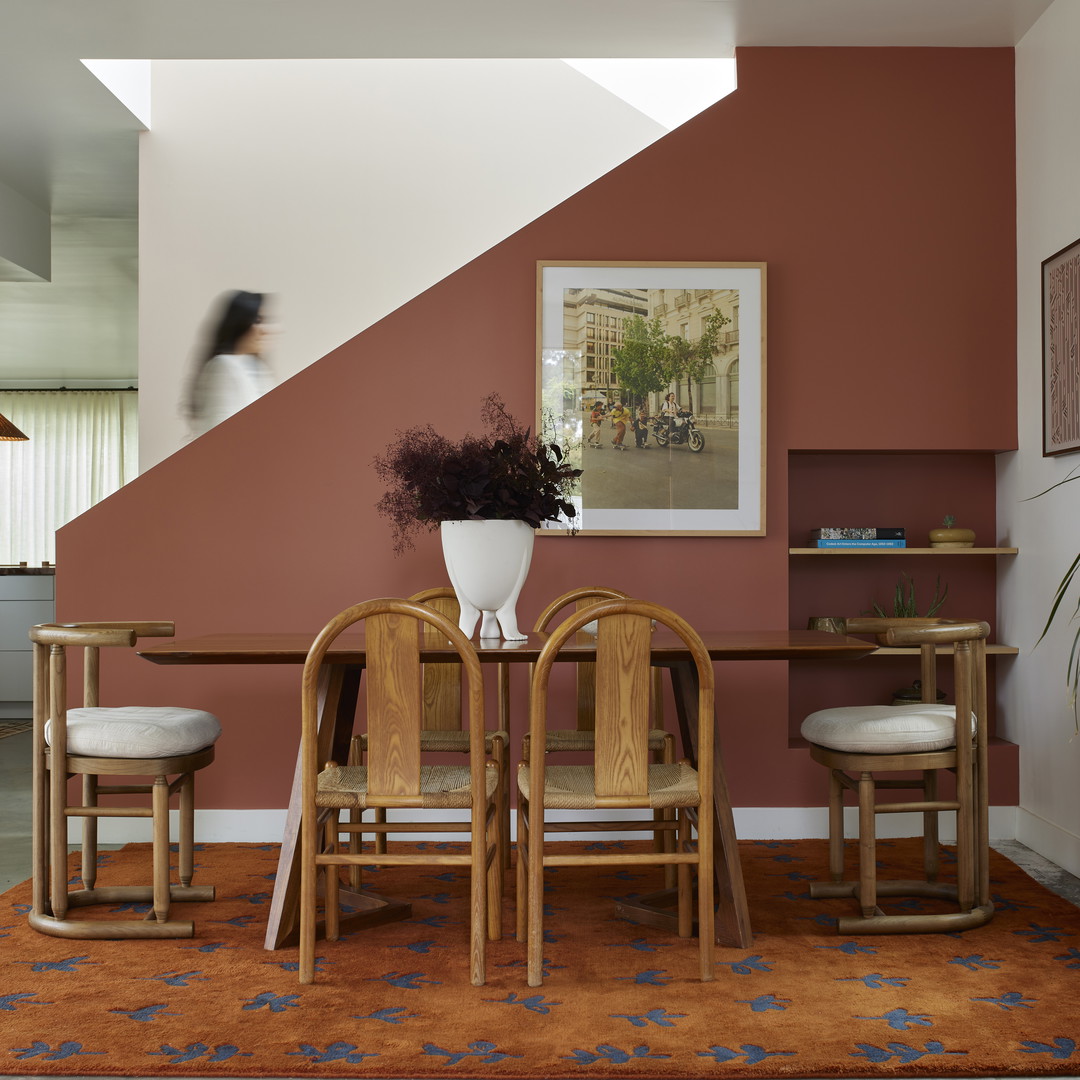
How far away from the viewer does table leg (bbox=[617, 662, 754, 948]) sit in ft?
8.79

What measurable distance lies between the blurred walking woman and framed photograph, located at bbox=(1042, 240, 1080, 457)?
3.03 meters

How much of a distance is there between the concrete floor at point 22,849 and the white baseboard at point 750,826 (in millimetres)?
116

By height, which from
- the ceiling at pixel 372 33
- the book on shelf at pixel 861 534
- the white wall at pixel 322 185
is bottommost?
the book on shelf at pixel 861 534

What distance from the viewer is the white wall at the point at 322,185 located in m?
4.21

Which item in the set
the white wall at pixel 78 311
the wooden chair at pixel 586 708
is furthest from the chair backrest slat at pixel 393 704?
the white wall at pixel 78 311

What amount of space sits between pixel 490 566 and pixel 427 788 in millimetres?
646

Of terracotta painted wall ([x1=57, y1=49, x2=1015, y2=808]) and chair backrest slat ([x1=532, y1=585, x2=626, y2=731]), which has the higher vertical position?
terracotta painted wall ([x1=57, y1=49, x2=1015, y2=808])

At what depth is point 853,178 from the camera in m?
3.93

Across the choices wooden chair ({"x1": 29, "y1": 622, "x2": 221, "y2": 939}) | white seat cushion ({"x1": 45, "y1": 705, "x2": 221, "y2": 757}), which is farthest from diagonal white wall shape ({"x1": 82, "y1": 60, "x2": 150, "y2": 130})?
white seat cushion ({"x1": 45, "y1": 705, "x2": 221, "y2": 757})

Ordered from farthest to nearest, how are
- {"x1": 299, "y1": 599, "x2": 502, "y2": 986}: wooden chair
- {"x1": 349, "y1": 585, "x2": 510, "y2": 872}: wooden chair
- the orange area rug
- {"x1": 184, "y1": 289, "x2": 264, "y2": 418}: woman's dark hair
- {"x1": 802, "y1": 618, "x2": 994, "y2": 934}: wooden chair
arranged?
{"x1": 184, "y1": 289, "x2": 264, "y2": 418}: woman's dark hair
{"x1": 349, "y1": 585, "x2": 510, "y2": 872}: wooden chair
{"x1": 802, "y1": 618, "x2": 994, "y2": 934}: wooden chair
{"x1": 299, "y1": 599, "x2": 502, "y2": 986}: wooden chair
the orange area rug

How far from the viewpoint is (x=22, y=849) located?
3791 millimetres

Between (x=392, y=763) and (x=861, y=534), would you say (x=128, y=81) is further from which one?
(x=861, y=534)

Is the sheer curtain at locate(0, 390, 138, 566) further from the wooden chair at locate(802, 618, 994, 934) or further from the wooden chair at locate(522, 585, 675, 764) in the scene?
the wooden chair at locate(802, 618, 994, 934)

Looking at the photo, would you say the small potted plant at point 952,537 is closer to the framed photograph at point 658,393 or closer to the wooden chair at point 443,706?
the framed photograph at point 658,393
